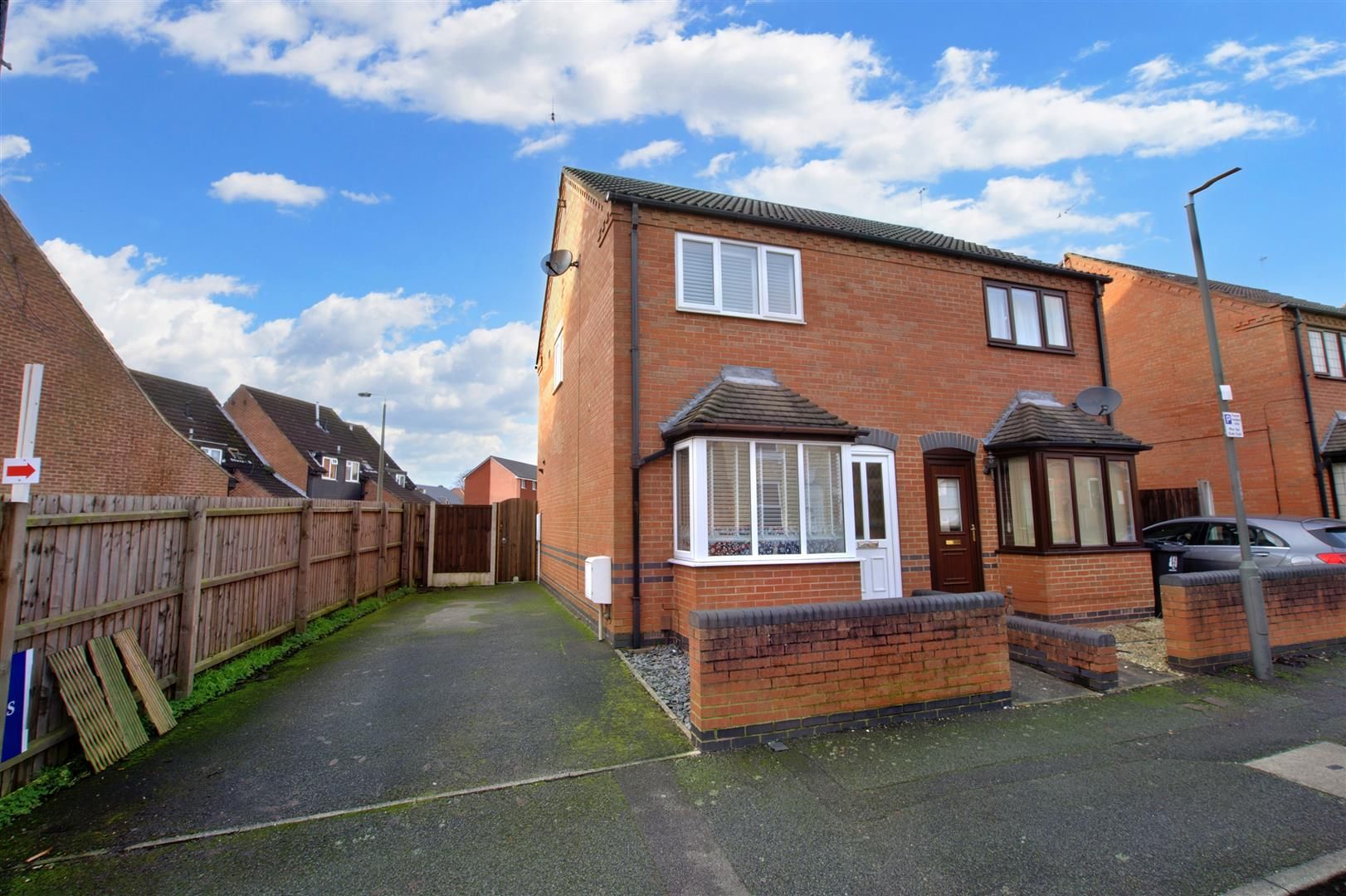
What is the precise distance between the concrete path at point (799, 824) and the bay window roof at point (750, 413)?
137 inches

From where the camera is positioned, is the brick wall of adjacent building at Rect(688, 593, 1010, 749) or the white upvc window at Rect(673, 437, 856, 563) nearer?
the brick wall of adjacent building at Rect(688, 593, 1010, 749)

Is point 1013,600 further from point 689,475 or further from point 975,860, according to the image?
point 975,860

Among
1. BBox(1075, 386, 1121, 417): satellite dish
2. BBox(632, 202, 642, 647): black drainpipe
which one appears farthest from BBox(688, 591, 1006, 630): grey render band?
BBox(1075, 386, 1121, 417): satellite dish

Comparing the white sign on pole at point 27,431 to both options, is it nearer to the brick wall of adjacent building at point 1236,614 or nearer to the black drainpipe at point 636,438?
the black drainpipe at point 636,438

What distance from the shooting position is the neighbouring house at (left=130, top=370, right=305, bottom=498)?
84.0 feet

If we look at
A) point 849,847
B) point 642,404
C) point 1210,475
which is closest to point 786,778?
point 849,847

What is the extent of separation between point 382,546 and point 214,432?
20637mm

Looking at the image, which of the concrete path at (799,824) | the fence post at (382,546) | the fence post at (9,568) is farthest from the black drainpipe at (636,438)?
the fence post at (382,546)

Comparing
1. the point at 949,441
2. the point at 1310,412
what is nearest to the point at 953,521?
the point at 949,441

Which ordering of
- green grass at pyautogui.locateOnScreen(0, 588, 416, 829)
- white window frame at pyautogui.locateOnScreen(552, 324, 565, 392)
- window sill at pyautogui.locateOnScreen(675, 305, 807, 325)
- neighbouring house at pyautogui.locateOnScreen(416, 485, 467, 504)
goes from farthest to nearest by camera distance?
neighbouring house at pyautogui.locateOnScreen(416, 485, 467, 504), white window frame at pyautogui.locateOnScreen(552, 324, 565, 392), window sill at pyautogui.locateOnScreen(675, 305, 807, 325), green grass at pyautogui.locateOnScreen(0, 588, 416, 829)

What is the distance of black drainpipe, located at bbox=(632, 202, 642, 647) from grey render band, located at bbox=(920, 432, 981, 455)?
15.0 feet

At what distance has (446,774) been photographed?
407 cm

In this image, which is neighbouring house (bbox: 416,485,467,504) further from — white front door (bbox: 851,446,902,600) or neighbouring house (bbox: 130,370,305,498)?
white front door (bbox: 851,446,902,600)

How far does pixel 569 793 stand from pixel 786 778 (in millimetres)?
1400
